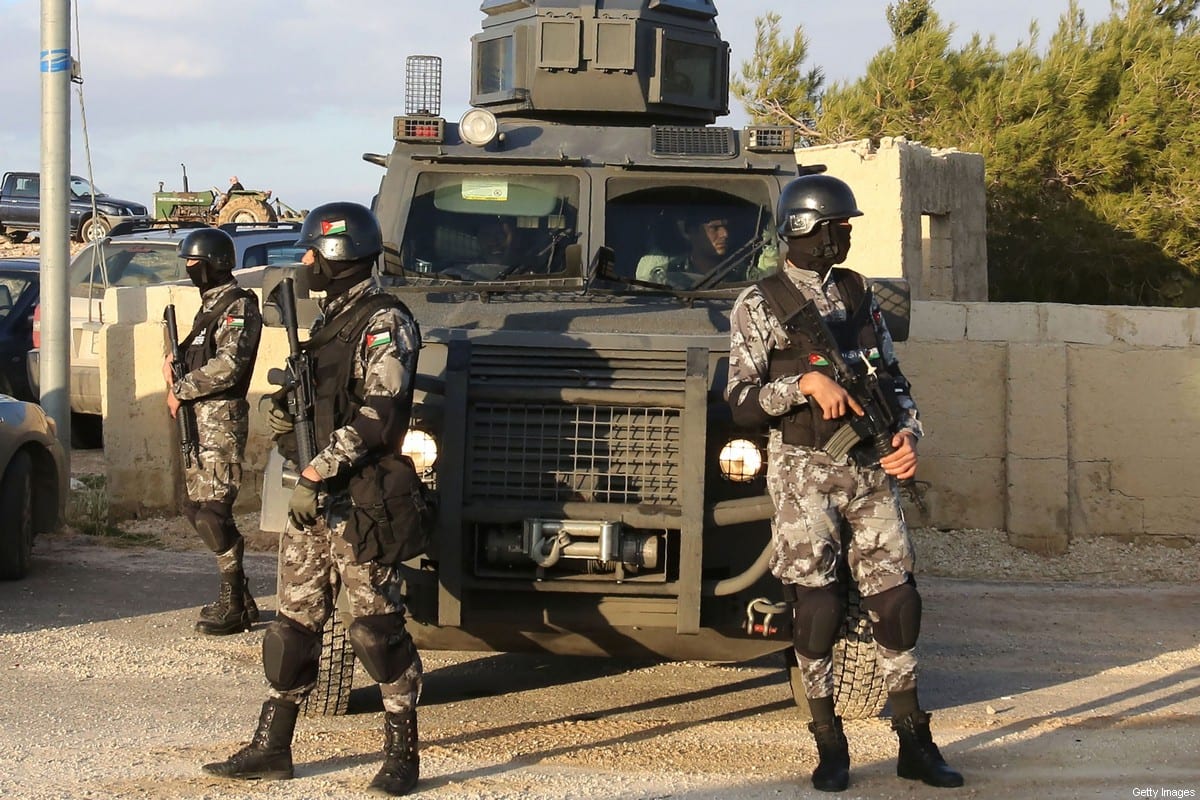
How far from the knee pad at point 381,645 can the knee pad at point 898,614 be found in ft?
4.85

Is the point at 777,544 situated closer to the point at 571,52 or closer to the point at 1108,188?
the point at 571,52

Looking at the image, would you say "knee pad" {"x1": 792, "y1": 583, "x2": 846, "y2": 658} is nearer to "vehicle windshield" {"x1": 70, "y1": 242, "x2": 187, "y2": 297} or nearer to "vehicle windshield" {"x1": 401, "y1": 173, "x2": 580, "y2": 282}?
"vehicle windshield" {"x1": 401, "y1": 173, "x2": 580, "y2": 282}

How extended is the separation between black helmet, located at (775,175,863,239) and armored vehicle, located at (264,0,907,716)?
0.59 m

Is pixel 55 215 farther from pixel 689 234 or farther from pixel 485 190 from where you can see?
pixel 689 234

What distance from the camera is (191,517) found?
6.98m

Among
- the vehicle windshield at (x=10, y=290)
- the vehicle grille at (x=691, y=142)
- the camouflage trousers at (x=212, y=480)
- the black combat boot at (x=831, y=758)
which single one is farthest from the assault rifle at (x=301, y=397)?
the vehicle windshield at (x=10, y=290)

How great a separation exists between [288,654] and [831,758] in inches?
67.3

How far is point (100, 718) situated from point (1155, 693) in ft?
13.5

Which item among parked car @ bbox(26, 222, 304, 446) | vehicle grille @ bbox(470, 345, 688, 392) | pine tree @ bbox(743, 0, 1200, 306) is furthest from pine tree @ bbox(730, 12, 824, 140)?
vehicle grille @ bbox(470, 345, 688, 392)

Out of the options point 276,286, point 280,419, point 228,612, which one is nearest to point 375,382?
point 280,419

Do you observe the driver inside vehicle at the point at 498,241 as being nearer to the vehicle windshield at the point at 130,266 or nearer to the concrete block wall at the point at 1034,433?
the concrete block wall at the point at 1034,433

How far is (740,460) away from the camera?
5.20 m

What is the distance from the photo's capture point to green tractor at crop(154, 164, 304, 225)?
2767 centimetres

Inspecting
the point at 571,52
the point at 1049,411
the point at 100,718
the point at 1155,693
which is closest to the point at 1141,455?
the point at 1049,411
